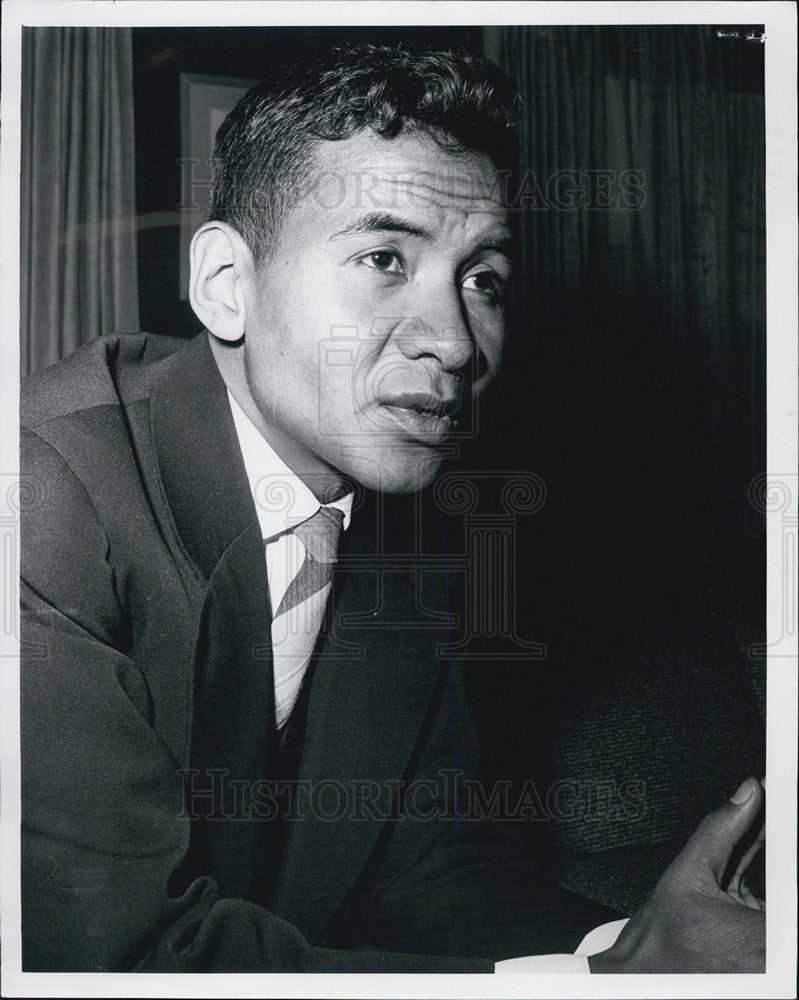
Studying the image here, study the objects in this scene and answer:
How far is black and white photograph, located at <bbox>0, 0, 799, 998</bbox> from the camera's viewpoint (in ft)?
4.26

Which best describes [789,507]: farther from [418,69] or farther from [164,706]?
[164,706]

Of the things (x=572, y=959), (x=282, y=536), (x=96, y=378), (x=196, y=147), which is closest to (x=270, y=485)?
(x=282, y=536)

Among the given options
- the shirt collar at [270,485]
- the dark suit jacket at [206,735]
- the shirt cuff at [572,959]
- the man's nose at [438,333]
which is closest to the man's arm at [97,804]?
the dark suit jacket at [206,735]

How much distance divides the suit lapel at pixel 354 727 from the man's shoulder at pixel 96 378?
0.38 m

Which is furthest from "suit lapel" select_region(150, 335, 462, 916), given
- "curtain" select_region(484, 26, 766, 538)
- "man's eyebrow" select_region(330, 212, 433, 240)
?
"curtain" select_region(484, 26, 766, 538)

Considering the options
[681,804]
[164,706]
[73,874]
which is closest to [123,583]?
[164,706]

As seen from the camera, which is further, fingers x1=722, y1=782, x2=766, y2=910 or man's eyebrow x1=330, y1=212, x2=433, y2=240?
fingers x1=722, y1=782, x2=766, y2=910

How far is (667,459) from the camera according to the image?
141 cm

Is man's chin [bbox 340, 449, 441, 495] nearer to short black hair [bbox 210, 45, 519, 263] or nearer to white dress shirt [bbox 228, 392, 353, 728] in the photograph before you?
white dress shirt [bbox 228, 392, 353, 728]

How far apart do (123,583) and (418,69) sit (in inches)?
33.7

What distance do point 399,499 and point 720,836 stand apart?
0.72 m

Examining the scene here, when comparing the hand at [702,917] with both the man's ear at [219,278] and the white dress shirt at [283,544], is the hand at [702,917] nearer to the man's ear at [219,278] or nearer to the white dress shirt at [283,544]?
the white dress shirt at [283,544]

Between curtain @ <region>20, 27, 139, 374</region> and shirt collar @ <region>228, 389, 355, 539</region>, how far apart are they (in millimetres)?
228

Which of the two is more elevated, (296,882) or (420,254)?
(420,254)
